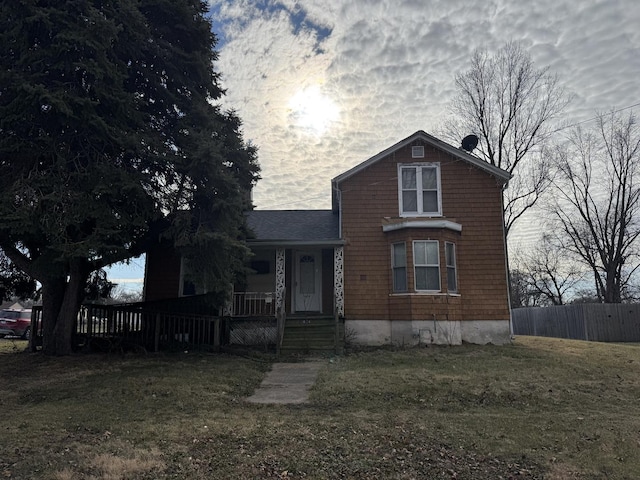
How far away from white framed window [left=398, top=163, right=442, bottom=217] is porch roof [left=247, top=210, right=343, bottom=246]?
2405 mm

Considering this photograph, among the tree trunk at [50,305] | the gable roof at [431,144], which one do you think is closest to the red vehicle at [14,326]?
the tree trunk at [50,305]

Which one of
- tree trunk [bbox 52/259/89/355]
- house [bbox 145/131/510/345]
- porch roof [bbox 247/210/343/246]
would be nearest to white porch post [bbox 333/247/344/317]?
house [bbox 145/131/510/345]

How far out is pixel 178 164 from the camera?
34.4 feet

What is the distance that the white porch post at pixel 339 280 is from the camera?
46.6 feet

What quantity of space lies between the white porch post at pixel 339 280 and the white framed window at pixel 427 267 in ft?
7.10

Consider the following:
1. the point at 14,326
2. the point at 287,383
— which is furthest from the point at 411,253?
the point at 14,326

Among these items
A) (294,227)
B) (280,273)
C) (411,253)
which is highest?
(294,227)

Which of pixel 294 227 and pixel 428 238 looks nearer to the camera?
pixel 428 238

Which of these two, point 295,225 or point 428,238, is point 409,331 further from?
point 295,225

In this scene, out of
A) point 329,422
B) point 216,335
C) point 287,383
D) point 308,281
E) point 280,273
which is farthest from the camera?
point 308,281

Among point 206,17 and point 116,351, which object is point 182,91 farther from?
point 116,351

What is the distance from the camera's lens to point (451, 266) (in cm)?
1422

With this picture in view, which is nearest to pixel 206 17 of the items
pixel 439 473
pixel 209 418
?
pixel 209 418

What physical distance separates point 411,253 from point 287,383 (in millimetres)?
6256
